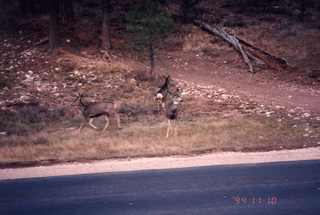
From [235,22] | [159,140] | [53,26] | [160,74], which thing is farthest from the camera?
[235,22]

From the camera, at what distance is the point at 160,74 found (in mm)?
24000

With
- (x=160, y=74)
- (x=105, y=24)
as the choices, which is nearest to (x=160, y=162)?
(x=160, y=74)

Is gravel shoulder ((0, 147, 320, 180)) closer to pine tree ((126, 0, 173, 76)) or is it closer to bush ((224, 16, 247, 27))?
pine tree ((126, 0, 173, 76))

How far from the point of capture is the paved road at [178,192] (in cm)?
562

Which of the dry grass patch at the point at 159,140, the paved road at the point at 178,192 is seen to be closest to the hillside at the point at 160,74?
the dry grass patch at the point at 159,140

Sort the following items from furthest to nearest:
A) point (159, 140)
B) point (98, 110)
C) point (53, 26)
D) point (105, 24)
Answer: point (105, 24) < point (53, 26) < point (98, 110) < point (159, 140)

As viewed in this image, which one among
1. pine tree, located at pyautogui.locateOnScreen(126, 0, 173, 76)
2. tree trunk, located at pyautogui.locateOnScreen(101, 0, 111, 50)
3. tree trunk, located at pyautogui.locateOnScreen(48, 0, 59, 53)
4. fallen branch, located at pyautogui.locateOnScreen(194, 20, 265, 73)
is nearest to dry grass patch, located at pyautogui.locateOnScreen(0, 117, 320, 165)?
pine tree, located at pyautogui.locateOnScreen(126, 0, 173, 76)

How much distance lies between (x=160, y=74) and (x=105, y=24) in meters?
7.55

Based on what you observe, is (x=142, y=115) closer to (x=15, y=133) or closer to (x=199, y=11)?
(x=15, y=133)

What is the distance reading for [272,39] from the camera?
30.7 meters

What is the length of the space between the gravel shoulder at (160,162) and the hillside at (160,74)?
0.77 m

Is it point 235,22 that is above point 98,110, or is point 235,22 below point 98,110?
above
